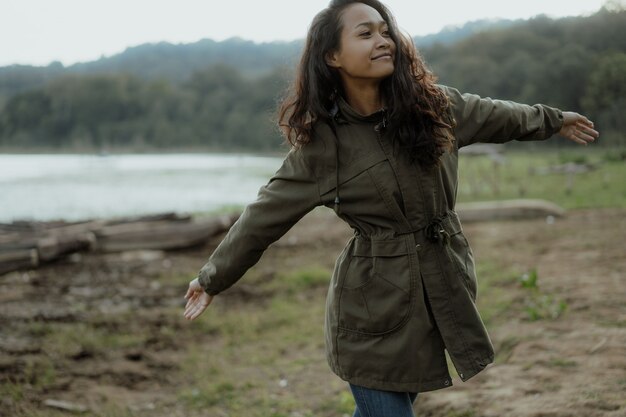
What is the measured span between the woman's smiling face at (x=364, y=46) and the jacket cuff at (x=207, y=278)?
85cm

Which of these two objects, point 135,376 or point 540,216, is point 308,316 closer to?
point 135,376

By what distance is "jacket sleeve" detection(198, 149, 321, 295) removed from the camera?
229cm

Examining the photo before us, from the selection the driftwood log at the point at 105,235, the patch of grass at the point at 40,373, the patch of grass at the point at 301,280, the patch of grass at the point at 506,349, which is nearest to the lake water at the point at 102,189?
the driftwood log at the point at 105,235

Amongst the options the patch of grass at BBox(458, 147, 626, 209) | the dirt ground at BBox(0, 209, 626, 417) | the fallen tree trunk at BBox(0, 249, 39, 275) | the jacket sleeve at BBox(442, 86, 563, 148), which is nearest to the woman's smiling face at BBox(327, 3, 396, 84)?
the jacket sleeve at BBox(442, 86, 563, 148)

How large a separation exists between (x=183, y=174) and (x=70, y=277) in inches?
819

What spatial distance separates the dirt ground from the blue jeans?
1.21 meters

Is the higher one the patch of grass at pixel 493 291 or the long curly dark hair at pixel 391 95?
the long curly dark hair at pixel 391 95

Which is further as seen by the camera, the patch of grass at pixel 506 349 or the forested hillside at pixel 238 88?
the forested hillside at pixel 238 88

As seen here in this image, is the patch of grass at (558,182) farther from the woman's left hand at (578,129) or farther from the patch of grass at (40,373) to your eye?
the patch of grass at (40,373)

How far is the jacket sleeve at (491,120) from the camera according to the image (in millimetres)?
2398

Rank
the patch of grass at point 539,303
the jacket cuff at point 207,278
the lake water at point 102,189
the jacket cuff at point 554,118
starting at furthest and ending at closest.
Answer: the lake water at point 102,189 < the patch of grass at point 539,303 < the jacket cuff at point 554,118 < the jacket cuff at point 207,278

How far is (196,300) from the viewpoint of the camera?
97.3 inches

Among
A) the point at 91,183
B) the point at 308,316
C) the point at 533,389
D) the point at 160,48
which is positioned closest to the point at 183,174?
the point at 91,183

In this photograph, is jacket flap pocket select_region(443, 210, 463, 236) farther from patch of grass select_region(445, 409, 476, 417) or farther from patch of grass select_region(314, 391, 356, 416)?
patch of grass select_region(314, 391, 356, 416)
